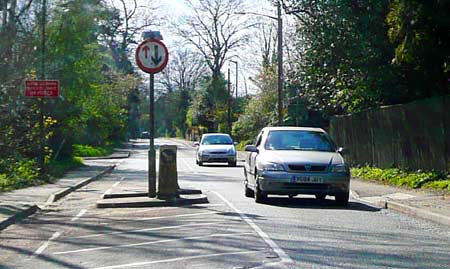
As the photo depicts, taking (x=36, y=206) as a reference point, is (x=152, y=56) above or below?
above

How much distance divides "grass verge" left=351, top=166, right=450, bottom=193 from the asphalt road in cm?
355

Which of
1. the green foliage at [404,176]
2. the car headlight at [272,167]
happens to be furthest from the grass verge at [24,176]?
the green foliage at [404,176]

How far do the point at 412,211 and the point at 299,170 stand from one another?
7.87 feet

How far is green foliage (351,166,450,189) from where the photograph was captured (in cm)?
2090

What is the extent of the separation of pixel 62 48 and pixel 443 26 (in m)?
19.5

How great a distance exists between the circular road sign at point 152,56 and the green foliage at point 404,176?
751 centimetres

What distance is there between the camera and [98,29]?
3878 cm

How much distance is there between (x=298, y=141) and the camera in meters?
18.3

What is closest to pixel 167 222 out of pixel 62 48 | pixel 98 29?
pixel 62 48

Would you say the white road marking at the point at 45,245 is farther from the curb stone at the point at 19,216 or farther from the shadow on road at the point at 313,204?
the shadow on road at the point at 313,204

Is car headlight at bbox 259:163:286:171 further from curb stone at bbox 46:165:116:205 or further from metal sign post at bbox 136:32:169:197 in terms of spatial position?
curb stone at bbox 46:165:116:205

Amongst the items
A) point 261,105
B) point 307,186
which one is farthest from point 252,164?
point 261,105

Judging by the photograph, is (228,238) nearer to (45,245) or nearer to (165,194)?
(45,245)

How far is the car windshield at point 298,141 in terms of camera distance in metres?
18.1
